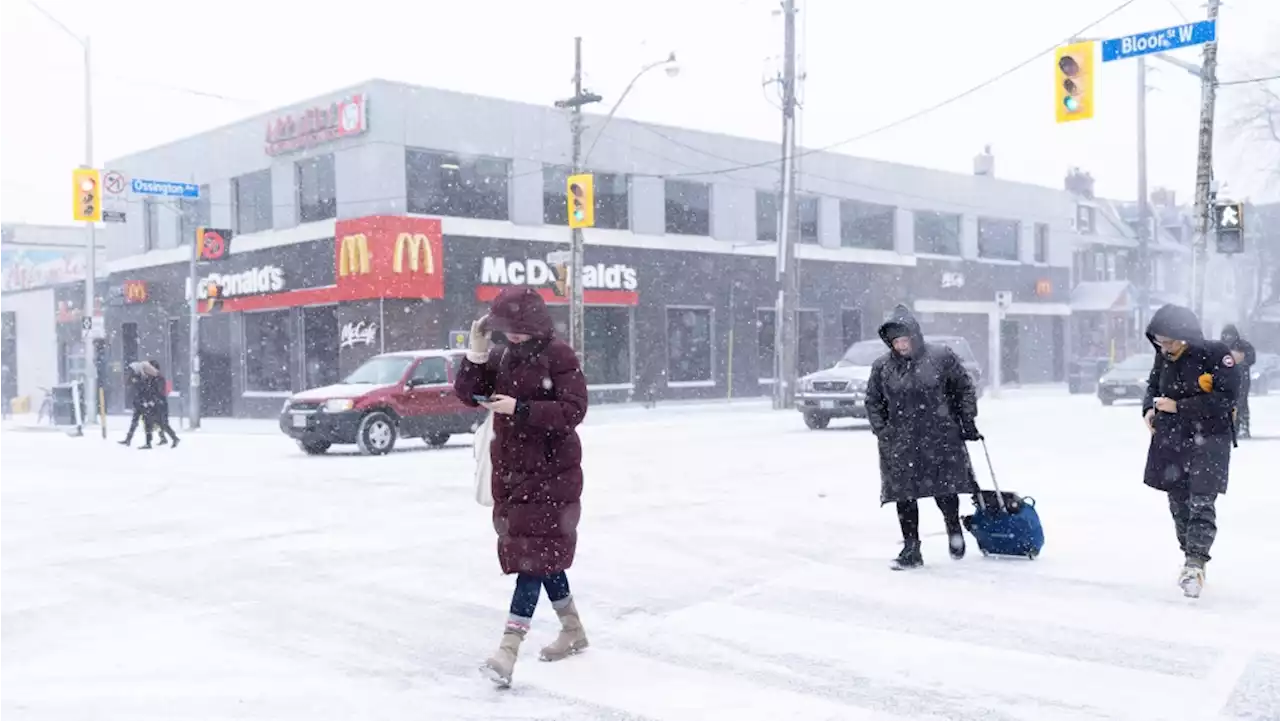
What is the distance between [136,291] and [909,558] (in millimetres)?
32691

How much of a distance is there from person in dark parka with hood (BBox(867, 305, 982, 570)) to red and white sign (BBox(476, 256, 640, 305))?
19.8 metres

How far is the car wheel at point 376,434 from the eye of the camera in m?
18.1

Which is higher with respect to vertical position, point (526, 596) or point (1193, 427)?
point (1193, 427)

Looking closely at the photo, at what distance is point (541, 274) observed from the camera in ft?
99.6

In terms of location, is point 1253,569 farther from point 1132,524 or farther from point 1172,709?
point 1172,709

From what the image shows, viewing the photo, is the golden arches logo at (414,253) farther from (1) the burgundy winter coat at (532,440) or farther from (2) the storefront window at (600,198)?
(1) the burgundy winter coat at (532,440)

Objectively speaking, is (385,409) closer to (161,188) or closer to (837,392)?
(837,392)

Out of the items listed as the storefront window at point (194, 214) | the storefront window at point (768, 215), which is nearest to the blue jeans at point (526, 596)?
the storefront window at point (194, 214)

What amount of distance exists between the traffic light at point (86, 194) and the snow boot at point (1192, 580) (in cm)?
2357

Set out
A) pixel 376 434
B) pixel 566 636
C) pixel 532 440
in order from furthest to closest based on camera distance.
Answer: pixel 376 434
pixel 566 636
pixel 532 440

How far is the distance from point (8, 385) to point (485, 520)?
121 ft

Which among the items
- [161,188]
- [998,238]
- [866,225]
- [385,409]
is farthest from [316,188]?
[998,238]

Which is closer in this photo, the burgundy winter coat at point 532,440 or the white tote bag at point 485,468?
the burgundy winter coat at point 532,440

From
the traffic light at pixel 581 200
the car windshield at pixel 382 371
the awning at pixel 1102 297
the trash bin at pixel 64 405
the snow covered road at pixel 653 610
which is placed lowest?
the trash bin at pixel 64 405
